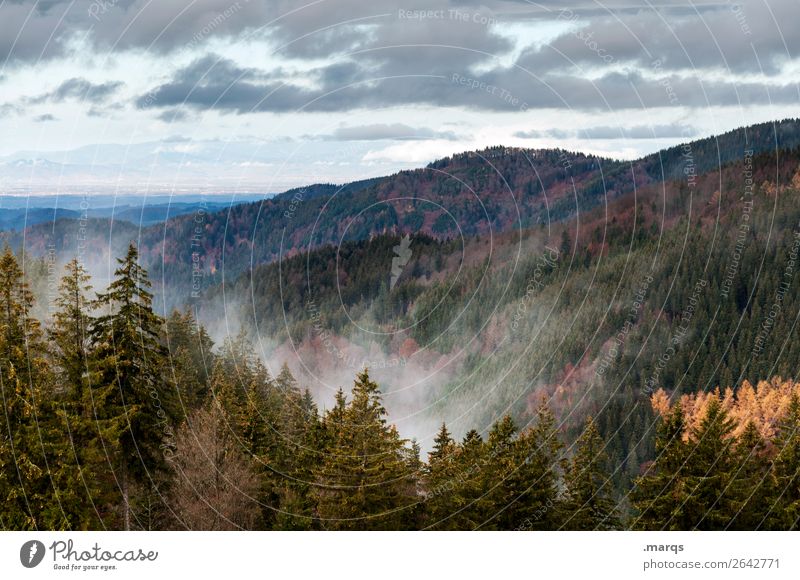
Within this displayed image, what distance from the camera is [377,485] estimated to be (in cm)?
3397

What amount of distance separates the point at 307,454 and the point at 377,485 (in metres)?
9.13

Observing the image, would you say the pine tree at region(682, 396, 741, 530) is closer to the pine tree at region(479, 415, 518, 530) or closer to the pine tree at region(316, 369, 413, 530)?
the pine tree at region(479, 415, 518, 530)

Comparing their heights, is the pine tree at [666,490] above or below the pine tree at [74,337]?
below

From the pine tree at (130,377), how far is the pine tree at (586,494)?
16.8 metres

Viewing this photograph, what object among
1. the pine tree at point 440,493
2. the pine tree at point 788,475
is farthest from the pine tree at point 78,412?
the pine tree at point 788,475

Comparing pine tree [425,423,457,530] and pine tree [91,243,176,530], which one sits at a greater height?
pine tree [91,243,176,530]

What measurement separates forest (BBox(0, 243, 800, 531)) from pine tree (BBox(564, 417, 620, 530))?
74 mm

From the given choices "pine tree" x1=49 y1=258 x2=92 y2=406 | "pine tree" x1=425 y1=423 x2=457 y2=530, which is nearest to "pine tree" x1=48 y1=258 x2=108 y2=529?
"pine tree" x1=49 y1=258 x2=92 y2=406

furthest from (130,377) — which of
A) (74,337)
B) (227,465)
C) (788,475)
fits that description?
(788,475)

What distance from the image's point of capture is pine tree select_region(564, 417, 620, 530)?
35781 mm

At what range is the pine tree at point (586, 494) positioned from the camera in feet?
117

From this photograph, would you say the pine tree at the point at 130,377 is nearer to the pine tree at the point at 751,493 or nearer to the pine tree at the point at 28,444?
the pine tree at the point at 28,444

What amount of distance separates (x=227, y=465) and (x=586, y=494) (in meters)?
15.3
